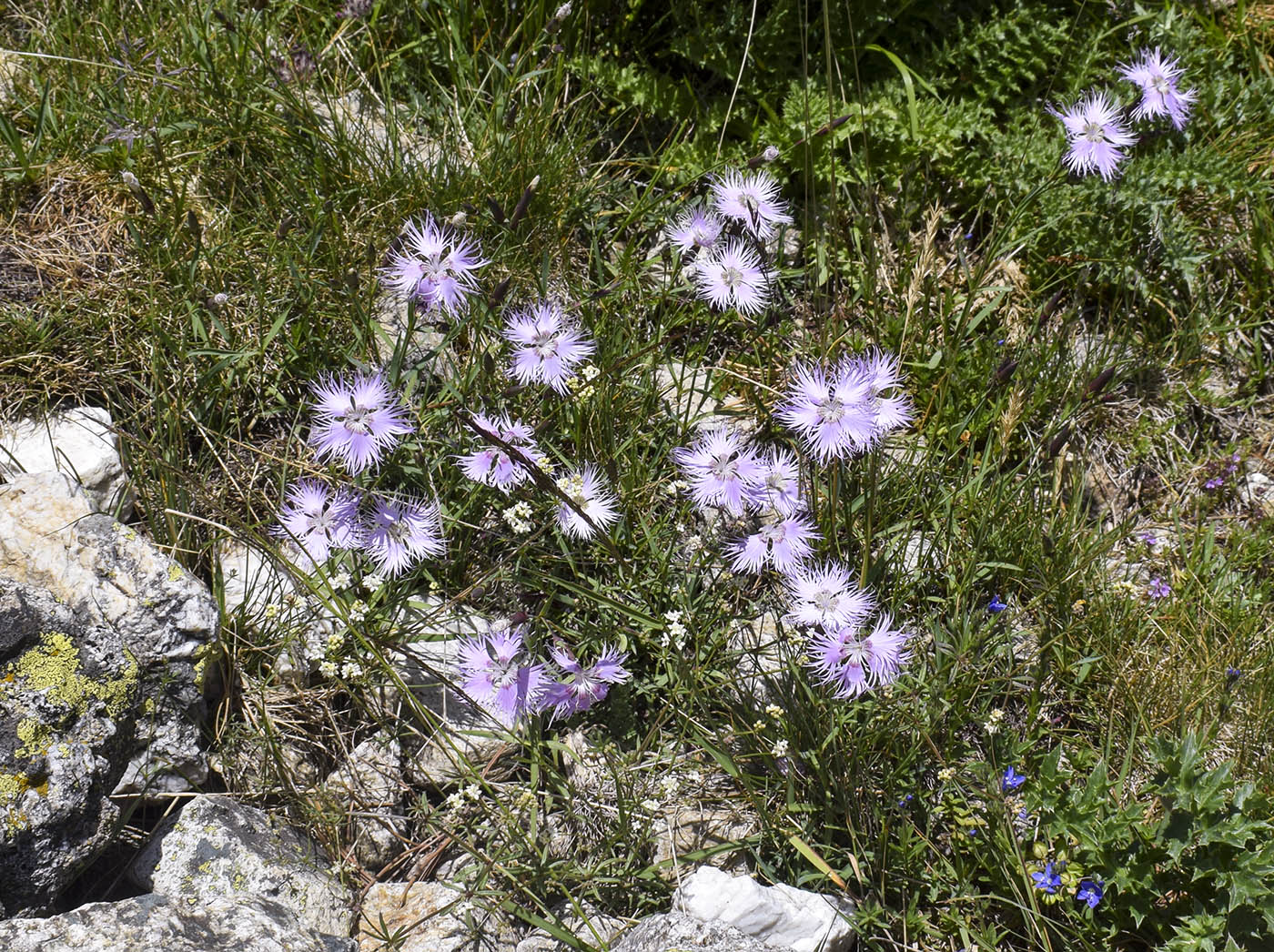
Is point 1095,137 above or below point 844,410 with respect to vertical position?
above

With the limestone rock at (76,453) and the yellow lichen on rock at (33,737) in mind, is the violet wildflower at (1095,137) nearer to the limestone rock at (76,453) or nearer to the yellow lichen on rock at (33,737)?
the limestone rock at (76,453)

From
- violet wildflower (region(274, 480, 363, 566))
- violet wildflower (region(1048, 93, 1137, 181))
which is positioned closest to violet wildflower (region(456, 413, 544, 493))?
violet wildflower (region(274, 480, 363, 566))

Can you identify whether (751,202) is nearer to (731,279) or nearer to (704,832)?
(731,279)

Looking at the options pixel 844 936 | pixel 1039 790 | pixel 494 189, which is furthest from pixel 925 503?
pixel 494 189

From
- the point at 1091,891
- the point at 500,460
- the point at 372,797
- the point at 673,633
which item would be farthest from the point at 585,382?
the point at 1091,891

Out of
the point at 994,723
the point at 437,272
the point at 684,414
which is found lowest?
the point at 994,723

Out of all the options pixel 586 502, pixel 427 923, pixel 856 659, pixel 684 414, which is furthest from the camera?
pixel 684 414
